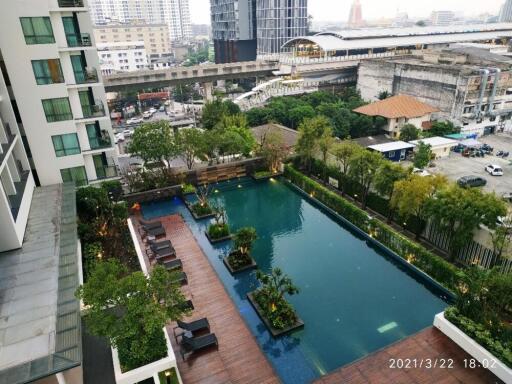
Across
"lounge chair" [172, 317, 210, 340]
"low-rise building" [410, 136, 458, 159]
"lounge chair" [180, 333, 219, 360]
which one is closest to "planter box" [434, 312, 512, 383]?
"lounge chair" [180, 333, 219, 360]

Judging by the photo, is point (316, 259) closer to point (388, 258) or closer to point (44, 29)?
point (388, 258)

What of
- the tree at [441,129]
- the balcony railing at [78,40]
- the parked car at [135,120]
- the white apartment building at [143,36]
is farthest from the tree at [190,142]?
the white apartment building at [143,36]

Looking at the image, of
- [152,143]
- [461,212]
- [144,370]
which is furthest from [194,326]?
[152,143]

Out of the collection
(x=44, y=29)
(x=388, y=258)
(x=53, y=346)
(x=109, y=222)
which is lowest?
(x=388, y=258)

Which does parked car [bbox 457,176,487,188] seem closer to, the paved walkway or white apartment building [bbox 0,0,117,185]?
the paved walkway

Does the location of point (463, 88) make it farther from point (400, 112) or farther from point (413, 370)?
point (413, 370)

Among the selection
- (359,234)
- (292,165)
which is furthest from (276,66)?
(359,234)
